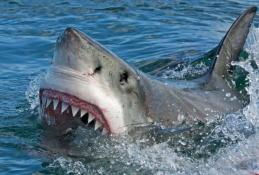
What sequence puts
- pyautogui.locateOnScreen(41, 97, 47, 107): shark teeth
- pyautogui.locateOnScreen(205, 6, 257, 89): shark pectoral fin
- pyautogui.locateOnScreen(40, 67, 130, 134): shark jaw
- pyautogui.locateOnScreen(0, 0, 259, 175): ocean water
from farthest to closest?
pyautogui.locateOnScreen(205, 6, 257, 89): shark pectoral fin < pyautogui.locateOnScreen(0, 0, 259, 175): ocean water < pyautogui.locateOnScreen(41, 97, 47, 107): shark teeth < pyautogui.locateOnScreen(40, 67, 130, 134): shark jaw

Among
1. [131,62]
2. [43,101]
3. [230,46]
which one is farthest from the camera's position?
[131,62]

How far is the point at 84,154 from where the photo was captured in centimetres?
471

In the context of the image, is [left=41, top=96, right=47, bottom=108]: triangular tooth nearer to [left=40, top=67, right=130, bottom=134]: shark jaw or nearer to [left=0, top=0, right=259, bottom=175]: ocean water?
[left=40, top=67, right=130, bottom=134]: shark jaw

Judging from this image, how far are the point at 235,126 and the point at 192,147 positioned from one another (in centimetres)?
47

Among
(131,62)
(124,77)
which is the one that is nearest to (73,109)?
(124,77)

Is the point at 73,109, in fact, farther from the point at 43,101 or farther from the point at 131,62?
the point at 131,62

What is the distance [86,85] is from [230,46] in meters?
1.84

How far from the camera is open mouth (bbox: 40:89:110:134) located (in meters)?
4.25

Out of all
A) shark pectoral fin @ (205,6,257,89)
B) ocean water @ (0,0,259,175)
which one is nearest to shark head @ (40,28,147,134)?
ocean water @ (0,0,259,175)

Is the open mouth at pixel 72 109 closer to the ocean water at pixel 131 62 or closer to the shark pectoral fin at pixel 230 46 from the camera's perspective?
the ocean water at pixel 131 62

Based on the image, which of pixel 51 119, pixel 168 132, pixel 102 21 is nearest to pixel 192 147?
pixel 168 132

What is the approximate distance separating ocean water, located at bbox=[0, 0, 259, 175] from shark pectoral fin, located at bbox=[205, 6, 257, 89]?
0.34 feet

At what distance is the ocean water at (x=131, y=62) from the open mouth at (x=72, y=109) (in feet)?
0.42

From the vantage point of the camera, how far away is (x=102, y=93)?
14.1ft
